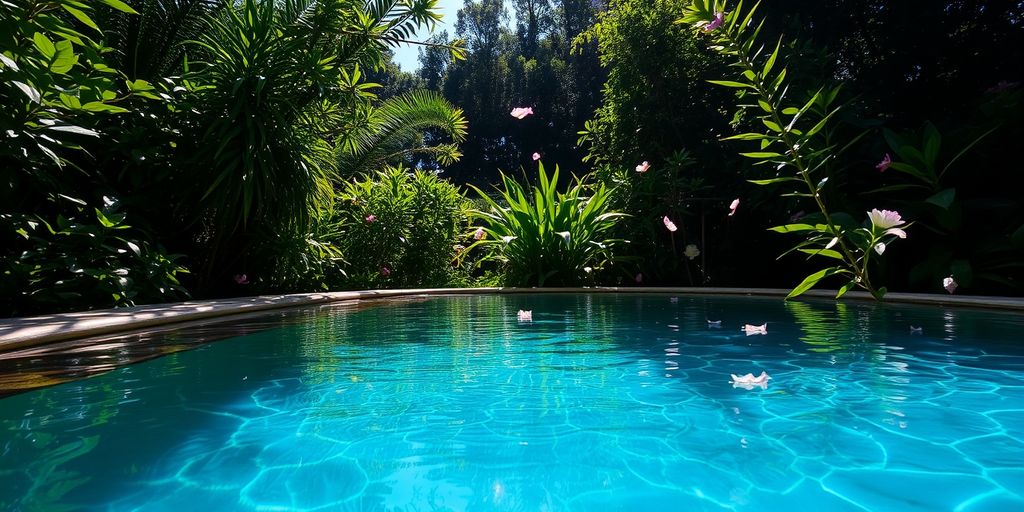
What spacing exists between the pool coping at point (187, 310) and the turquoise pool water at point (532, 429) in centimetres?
67

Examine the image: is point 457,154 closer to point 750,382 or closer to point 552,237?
point 552,237

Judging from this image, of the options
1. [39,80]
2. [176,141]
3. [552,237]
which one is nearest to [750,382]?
[39,80]

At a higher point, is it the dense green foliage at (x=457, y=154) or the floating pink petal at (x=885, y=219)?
the dense green foliage at (x=457, y=154)

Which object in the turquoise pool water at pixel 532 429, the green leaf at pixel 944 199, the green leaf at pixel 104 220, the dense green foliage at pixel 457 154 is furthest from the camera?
the green leaf at pixel 944 199

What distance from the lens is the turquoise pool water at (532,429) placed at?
1.28m

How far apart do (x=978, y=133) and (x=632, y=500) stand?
6.02 m

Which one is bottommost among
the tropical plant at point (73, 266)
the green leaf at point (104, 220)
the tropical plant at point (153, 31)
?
the tropical plant at point (73, 266)

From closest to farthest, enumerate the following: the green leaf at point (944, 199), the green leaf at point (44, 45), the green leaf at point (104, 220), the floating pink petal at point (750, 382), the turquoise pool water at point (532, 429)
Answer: the turquoise pool water at point (532, 429)
the floating pink petal at point (750, 382)
the green leaf at point (44, 45)
the green leaf at point (104, 220)
the green leaf at point (944, 199)

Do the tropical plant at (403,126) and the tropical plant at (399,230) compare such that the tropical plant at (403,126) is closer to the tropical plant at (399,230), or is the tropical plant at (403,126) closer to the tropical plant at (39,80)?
the tropical plant at (399,230)

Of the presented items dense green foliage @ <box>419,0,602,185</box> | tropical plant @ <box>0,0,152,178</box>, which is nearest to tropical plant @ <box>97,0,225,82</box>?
tropical plant @ <box>0,0,152,178</box>

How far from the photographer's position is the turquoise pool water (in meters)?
1.28

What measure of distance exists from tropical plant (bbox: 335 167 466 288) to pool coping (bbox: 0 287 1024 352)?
1.21 meters

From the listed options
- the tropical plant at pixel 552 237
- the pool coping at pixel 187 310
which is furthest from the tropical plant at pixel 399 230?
the pool coping at pixel 187 310

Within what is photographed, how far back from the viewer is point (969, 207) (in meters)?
5.28
